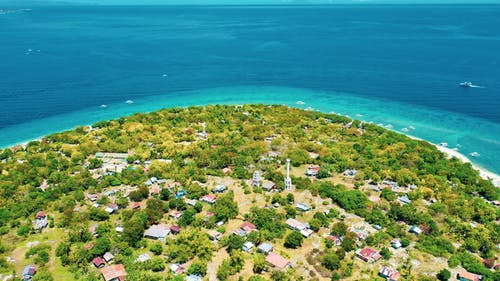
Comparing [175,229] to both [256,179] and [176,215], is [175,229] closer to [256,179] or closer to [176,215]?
[176,215]

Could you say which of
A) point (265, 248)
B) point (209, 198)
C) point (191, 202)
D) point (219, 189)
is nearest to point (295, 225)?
point (265, 248)

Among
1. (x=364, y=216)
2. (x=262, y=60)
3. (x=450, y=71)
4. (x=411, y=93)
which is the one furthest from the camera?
(x=262, y=60)

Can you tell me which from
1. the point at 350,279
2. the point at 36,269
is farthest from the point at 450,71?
the point at 36,269

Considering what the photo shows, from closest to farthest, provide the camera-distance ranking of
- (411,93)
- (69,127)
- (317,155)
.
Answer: (317,155) < (69,127) < (411,93)

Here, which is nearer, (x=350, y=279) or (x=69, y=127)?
(x=350, y=279)

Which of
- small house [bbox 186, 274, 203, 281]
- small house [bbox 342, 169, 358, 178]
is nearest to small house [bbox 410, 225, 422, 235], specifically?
small house [bbox 342, 169, 358, 178]

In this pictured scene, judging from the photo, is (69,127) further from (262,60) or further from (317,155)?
(262,60)

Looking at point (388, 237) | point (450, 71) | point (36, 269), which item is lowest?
point (36, 269)

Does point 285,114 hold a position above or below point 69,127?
above
